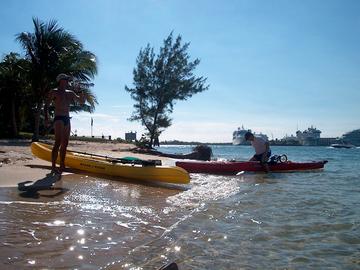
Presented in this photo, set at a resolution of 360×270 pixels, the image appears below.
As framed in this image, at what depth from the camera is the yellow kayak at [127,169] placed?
807 centimetres

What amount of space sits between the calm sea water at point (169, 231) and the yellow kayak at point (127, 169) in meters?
0.99

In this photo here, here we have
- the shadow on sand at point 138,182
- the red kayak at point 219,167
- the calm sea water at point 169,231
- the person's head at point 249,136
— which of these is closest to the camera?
the calm sea water at point 169,231

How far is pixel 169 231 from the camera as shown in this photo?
14.2 ft

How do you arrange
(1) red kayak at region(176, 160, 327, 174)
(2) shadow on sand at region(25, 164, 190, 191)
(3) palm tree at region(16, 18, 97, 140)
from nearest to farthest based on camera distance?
(2) shadow on sand at region(25, 164, 190, 191) < (1) red kayak at region(176, 160, 327, 174) < (3) palm tree at region(16, 18, 97, 140)

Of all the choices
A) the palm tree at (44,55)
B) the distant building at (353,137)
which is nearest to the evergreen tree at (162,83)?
the palm tree at (44,55)

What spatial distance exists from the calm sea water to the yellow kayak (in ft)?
3.24

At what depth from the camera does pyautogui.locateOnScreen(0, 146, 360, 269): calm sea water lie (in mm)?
3363

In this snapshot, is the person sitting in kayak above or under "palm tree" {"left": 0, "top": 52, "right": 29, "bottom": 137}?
under

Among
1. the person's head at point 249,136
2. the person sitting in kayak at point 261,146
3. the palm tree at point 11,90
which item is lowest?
the person sitting in kayak at point 261,146

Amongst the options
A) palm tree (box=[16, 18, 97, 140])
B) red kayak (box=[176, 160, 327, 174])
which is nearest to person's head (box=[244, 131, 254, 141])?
red kayak (box=[176, 160, 327, 174])

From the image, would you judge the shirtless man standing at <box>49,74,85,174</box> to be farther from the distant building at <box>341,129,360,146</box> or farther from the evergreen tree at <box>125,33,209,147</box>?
the distant building at <box>341,129,360,146</box>

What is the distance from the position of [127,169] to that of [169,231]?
13.7 feet

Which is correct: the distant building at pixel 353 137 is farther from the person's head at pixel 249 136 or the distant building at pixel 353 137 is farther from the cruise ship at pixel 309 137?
the person's head at pixel 249 136

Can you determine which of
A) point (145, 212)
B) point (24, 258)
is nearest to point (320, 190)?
point (145, 212)
